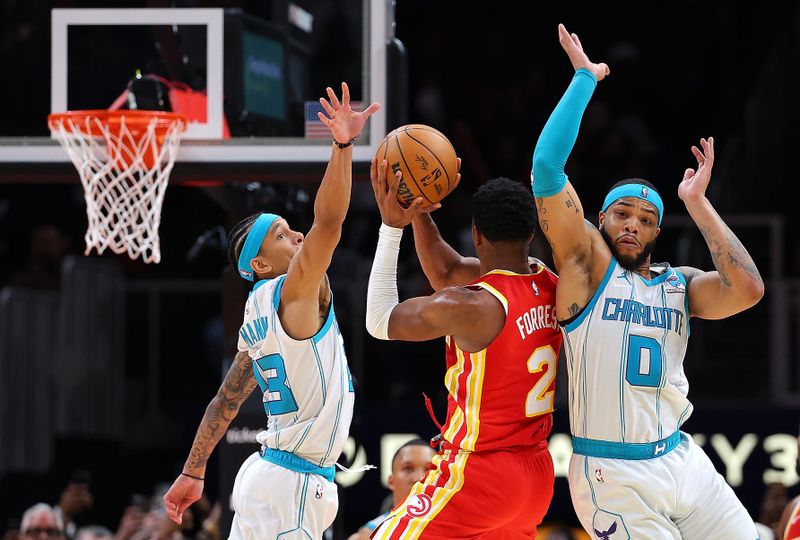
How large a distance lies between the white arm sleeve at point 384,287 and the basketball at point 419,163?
19cm

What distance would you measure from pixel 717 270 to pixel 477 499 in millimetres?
1270

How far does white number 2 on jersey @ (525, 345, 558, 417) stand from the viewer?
16.4 ft

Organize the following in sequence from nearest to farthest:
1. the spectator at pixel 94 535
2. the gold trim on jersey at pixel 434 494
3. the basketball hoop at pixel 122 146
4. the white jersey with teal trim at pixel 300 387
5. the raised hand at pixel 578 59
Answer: the gold trim on jersey at pixel 434 494 < the raised hand at pixel 578 59 < the white jersey with teal trim at pixel 300 387 < the basketball hoop at pixel 122 146 < the spectator at pixel 94 535

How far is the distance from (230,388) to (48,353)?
253 inches

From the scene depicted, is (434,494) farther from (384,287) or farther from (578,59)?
(578,59)

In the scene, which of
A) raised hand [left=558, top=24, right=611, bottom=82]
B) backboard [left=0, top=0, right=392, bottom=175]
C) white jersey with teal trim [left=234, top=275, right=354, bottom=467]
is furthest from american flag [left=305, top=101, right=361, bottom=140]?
raised hand [left=558, top=24, right=611, bottom=82]

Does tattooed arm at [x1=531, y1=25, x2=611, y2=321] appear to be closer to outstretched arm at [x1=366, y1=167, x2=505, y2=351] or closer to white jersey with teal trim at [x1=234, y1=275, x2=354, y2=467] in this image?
outstretched arm at [x1=366, y1=167, x2=505, y2=351]

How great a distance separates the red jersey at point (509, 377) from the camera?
4957 millimetres

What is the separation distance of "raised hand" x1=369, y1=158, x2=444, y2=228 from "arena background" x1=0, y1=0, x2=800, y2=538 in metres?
3.28

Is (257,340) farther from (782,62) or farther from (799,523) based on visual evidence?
(782,62)

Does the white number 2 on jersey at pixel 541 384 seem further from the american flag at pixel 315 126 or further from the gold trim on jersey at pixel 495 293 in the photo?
the american flag at pixel 315 126

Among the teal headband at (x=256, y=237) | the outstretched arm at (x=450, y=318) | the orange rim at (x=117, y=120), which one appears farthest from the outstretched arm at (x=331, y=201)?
the orange rim at (x=117, y=120)

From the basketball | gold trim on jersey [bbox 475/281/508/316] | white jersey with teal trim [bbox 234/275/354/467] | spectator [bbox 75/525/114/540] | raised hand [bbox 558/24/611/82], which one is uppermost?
raised hand [bbox 558/24/611/82]

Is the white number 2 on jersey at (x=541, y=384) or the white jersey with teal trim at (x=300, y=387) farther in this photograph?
the white jersey with teal trim at (x=300, y=387)
